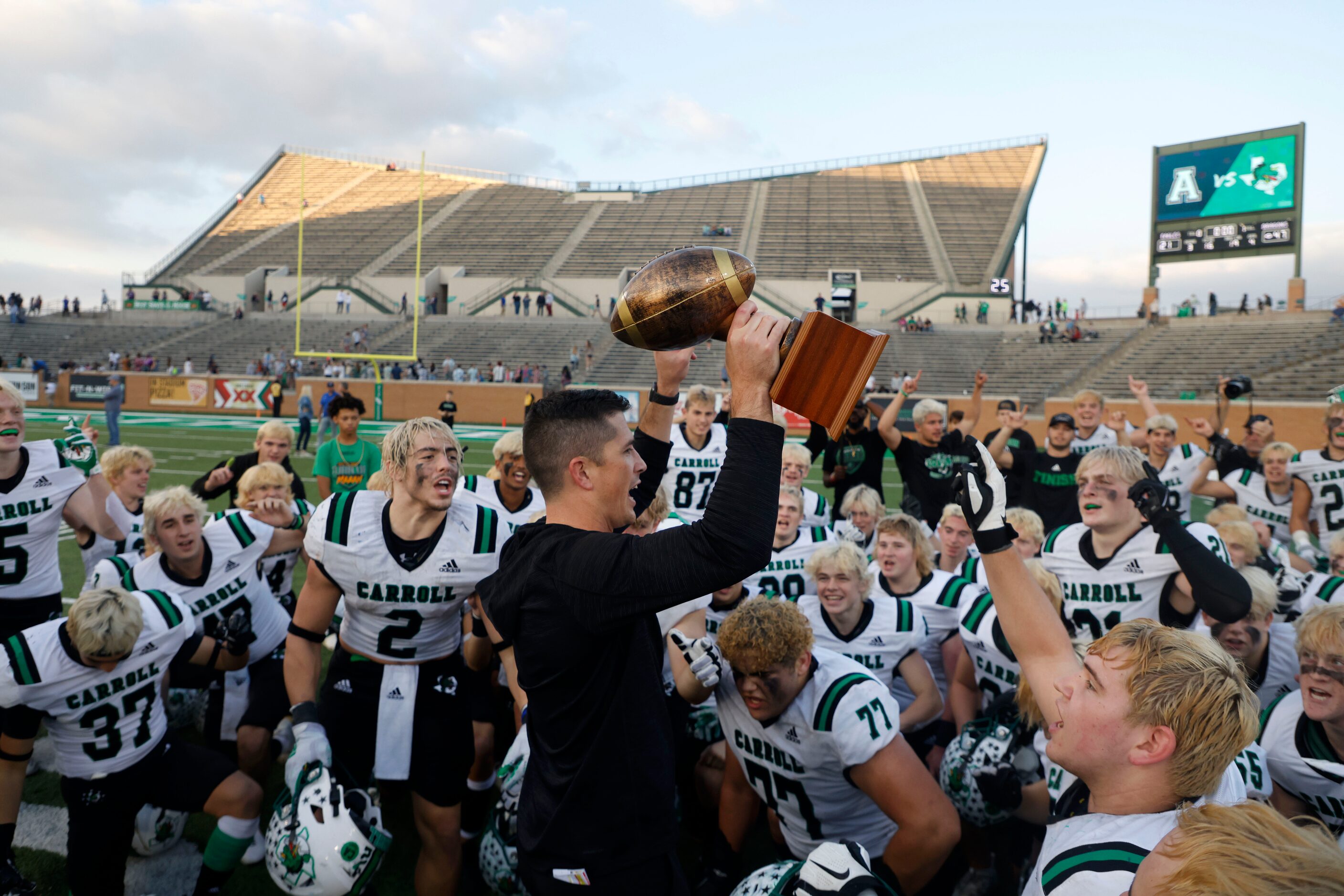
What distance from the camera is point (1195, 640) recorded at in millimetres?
1593

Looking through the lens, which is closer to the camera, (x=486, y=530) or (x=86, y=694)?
(x=86, y=694)

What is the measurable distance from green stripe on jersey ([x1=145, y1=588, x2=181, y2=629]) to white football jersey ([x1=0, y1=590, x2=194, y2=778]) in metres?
0.02

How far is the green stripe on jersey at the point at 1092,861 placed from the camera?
1419 mm

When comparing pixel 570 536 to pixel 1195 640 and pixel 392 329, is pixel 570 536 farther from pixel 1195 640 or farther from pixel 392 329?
pixel 392 329

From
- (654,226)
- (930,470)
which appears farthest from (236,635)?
(654,226)

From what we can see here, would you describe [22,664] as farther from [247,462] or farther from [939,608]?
[939,608]

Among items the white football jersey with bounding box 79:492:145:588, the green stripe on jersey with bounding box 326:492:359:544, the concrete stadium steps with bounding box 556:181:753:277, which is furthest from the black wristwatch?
the concrete stadium steps with bounding box 556:181:753:277

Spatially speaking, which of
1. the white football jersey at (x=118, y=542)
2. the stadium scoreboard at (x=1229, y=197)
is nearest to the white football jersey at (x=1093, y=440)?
the white football jersey at (x=118, y=542)

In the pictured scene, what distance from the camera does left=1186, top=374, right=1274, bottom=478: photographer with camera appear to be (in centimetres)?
605

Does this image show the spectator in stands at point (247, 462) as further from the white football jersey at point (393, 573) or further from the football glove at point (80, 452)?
the white football jersey at point (393, 573)

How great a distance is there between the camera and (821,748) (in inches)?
101

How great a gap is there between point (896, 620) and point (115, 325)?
4547cm

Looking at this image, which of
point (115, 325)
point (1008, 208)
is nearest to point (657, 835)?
point (115, 325)

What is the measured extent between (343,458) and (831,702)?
5.44 metres
